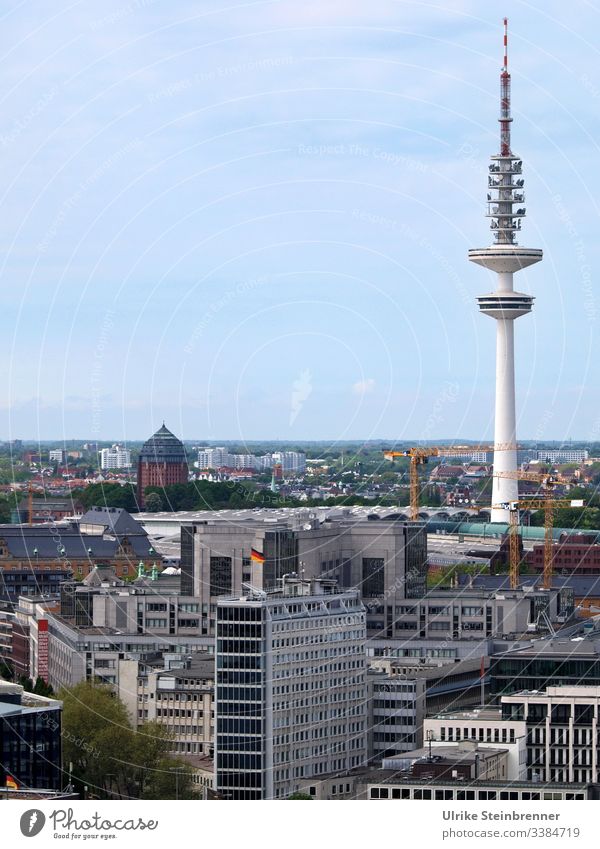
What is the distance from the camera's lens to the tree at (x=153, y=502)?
142625mm

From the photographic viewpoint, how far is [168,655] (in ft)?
195

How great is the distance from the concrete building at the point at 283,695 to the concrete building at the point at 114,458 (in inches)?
4897

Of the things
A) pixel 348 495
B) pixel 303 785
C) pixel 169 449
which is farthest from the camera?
pixel 169 449

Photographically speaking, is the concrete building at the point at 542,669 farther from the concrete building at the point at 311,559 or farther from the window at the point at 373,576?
the window at the point at 373,576

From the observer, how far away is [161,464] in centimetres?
15150

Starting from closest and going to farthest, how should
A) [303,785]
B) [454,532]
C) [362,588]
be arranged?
[303,785] → [362,588] → [454,532]

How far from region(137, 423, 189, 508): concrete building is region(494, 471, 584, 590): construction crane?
26527 millimetres

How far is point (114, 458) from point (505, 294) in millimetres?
63437

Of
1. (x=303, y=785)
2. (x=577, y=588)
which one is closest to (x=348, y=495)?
(x=577, y=588)

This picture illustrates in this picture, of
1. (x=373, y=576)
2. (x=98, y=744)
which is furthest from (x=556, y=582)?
(x=98, y=744)

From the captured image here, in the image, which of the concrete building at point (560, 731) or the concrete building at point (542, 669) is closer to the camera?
the concrete building at point (560, 731)

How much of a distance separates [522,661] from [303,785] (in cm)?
857

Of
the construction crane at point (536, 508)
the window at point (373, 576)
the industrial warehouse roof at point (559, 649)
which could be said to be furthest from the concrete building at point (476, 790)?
the construction crane at point (536, 508)

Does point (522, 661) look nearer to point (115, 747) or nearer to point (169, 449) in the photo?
point (115, 747)
